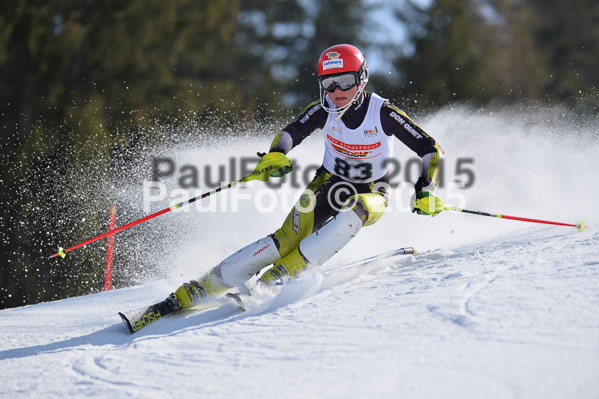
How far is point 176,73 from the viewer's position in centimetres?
1967

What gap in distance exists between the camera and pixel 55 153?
12922 millimetres

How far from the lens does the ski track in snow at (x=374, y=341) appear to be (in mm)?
2611

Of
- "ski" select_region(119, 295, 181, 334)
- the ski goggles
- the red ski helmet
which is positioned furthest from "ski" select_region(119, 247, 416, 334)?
the red ski helmet

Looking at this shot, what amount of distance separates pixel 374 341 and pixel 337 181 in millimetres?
2012

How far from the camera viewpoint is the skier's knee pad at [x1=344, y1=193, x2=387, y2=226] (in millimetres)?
4293

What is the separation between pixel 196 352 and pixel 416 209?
1809 millimetres

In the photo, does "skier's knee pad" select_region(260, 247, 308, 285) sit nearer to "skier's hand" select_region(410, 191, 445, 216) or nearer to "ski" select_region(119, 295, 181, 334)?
"ski" select_region(119, 295, 181, 334)

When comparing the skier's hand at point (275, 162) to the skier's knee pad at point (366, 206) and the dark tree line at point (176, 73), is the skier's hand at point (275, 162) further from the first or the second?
the dark tree line at point (176, 73)

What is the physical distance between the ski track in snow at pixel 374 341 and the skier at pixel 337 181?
22 centimetres

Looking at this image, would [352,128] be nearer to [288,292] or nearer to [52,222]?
[288,292]

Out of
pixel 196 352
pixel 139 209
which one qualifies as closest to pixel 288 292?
pixel 196 352

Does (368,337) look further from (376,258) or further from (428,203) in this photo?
(376,258)

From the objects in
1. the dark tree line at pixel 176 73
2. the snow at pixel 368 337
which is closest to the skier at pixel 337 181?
the snow at pixel 368 337

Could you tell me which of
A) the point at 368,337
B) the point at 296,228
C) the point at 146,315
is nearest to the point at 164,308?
the point at 146,315
